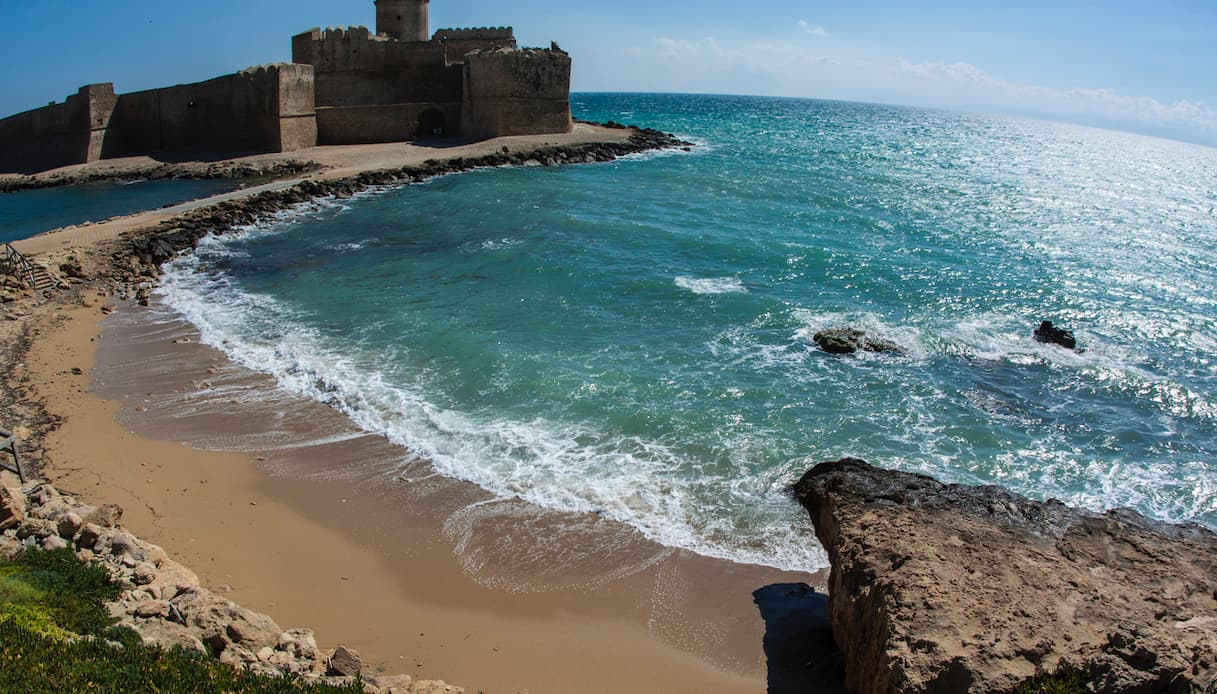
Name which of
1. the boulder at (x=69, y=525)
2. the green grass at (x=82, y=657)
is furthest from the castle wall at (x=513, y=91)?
the green grass at (x=82, y=657)

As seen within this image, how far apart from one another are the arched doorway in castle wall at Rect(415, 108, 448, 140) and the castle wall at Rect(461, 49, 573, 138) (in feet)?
3.67

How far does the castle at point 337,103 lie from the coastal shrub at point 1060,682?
3359 cm

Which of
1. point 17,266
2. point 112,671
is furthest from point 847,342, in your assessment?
point 17,266

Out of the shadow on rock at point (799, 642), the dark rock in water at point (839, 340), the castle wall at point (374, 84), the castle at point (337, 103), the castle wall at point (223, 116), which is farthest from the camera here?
the castle wall at point (374, 84)

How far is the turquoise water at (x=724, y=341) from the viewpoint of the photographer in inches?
385

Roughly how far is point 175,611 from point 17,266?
13.9m

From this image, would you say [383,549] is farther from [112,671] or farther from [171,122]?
[171,122]

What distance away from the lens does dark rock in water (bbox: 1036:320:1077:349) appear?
14.4 meters

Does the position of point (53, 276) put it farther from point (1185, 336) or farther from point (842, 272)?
point (1185, 336)

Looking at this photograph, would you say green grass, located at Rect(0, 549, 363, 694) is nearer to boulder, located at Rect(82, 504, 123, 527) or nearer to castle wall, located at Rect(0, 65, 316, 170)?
boulder, located at Rect(82, 504, 123, 527)

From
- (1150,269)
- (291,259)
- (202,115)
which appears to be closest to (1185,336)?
(1150,269)

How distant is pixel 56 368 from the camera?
12000 mm

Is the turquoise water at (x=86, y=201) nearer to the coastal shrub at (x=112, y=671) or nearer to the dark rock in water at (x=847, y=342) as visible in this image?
the coastal shrub at (x=112, y=671)

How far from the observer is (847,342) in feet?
44.5
